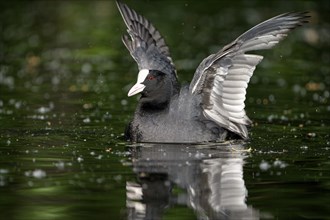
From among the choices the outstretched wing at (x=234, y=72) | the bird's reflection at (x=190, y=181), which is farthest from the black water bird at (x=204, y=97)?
the bird's reflection at (x=190, y=181)

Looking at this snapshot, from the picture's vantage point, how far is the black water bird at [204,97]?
11258 millimetres

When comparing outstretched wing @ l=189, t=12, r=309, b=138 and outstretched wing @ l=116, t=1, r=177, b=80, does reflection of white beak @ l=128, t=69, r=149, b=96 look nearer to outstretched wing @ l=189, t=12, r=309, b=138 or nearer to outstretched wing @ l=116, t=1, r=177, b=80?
outstretched wing @ l=116, t=1, r=177, b=80

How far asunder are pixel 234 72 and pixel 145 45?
173 cm

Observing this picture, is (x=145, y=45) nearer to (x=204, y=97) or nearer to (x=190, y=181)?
(x=204, y=97)

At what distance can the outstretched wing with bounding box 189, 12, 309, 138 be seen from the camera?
36.6 ft

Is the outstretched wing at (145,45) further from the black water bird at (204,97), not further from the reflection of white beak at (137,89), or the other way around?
the reflection of white beak at (137,89)

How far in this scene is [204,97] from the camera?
11.8m

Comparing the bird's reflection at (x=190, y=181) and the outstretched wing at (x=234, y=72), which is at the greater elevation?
the outstretched wing at (x=234, y=72)

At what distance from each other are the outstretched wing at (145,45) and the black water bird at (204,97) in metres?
0.03

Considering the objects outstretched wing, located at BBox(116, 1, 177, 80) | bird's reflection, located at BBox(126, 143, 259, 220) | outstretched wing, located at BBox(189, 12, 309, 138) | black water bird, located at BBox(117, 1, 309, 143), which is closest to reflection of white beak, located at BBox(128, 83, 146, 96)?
black water bird, located at BBox(117, 1, 309, 143)

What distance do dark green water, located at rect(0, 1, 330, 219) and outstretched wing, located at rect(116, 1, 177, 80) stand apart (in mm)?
1089

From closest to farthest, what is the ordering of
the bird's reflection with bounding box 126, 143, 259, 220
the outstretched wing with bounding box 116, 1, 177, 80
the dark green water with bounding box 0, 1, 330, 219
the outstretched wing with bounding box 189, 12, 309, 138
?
the bird's reflection with bounding box 126, 143, 259, 220, the dark green water with bounding box 0, 1, 330, 219, the outstretched wing with bounding box 189, 12, 309, 138, the outstretched wing with bounding box 116, 1, 177, 80

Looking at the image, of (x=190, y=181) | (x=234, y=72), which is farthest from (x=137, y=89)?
(x=190, y=181)

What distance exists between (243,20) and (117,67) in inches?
307
